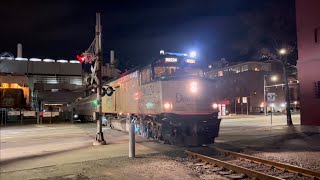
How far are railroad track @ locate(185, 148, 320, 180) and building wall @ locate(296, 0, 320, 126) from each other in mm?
9661

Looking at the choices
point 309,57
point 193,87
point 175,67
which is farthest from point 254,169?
point 309,57

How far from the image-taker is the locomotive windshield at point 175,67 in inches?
652

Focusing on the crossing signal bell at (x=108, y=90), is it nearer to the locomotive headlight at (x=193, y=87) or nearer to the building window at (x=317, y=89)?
the locomotive headlight at (x=193, y=87)

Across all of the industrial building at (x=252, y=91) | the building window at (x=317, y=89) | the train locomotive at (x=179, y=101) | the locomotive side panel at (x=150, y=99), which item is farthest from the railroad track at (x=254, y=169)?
the industrial building at (x=252, y=91)

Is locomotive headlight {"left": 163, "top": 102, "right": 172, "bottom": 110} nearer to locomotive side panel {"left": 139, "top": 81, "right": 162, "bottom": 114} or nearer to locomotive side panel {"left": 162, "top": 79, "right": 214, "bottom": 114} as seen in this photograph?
locomotive side panel {"left": 162, "top": 79, "right": 214, "bottom": 114}

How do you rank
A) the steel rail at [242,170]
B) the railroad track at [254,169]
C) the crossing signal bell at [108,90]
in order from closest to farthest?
the steel rail at [242,170] → the railroad track at [254,169] → the crossing signal bell at [108,90]

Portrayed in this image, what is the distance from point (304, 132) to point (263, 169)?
11.6m

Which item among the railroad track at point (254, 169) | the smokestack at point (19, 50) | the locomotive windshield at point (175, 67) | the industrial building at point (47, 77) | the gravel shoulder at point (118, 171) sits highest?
the smokestack at point (19, 50)

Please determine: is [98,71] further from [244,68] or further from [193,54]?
[244,68]

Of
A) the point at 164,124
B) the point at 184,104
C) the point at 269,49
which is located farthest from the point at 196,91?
the point at 269,49

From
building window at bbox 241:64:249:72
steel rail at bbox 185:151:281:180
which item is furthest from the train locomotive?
building window at bbox 241:64:249:72

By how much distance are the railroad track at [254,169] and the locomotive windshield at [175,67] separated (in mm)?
5021

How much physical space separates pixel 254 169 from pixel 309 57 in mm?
12233

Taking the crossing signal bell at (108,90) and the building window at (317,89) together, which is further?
the building window at (317,89)
